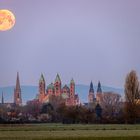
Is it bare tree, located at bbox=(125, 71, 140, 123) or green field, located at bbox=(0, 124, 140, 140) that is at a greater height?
bare tree, located at bbox=(125, 71, 140, 123)

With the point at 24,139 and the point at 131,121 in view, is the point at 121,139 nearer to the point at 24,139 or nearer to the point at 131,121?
the point at 24,139

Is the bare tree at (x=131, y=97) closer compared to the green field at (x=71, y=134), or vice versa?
the green field at (x=71, y=134)

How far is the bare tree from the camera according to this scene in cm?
14162

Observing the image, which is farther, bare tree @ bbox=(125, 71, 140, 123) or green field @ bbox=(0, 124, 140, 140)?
bare tree @ bbox=(125, 71, 140, 123)

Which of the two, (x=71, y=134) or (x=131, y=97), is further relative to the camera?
(x=131, y=97)

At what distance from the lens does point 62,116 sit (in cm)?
19938

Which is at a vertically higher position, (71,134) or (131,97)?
(131,97)

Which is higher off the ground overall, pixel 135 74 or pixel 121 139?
pixel 135 74

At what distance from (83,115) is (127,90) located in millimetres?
32736

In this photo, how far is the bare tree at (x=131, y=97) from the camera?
14162 centimetres

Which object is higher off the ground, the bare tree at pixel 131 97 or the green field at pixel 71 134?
the bare tree at pixel 131 97

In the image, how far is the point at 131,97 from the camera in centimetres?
14425

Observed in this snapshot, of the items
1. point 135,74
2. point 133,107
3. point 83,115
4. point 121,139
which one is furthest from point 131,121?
point 121,139

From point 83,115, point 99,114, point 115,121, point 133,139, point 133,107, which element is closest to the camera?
point 133,139
